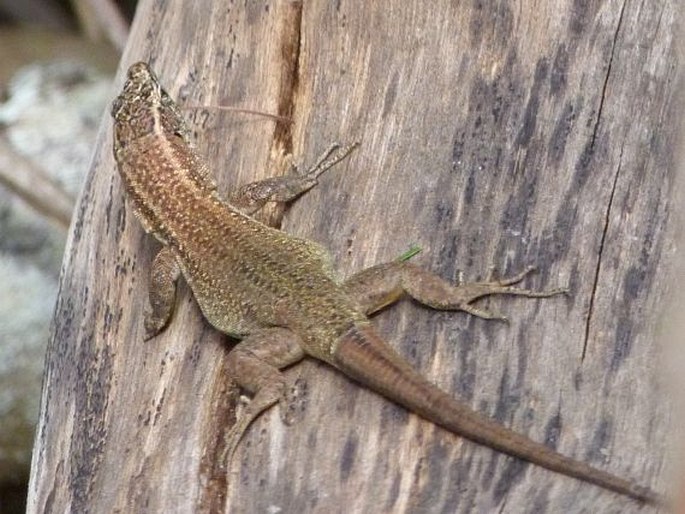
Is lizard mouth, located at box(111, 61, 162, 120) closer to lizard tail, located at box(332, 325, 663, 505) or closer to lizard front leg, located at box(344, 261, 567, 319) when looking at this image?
lizard front leg, located at box(344, 261, 567, 319)

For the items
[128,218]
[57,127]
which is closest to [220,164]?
[128,218]

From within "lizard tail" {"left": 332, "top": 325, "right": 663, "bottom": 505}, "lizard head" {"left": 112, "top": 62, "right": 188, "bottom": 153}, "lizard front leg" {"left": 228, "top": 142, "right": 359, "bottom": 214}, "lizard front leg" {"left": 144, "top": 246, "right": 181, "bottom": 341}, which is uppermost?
"lizard head" {"left": 112, "top": 62, "right": 188, "bottom": 153}

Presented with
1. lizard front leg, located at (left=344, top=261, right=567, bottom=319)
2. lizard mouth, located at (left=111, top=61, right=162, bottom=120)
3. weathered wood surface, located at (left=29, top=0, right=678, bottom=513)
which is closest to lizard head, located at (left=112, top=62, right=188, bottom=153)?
lizard mouth, located at (left=111, top=61, right=162, bottom=120)

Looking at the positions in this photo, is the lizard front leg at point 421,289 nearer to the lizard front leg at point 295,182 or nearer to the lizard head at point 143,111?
the lizard front leg at point 295,182

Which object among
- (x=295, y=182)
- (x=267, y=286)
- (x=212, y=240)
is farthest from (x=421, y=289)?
(x=212, y=240)

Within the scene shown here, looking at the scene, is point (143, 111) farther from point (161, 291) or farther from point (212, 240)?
point (161, 291)

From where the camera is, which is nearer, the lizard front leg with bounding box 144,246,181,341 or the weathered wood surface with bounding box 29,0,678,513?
the weathered wood surface with bounding box 29,0,678,513

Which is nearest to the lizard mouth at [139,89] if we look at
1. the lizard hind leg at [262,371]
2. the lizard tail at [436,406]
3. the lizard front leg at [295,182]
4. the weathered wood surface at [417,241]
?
the weathered wood surface at [417,241]
